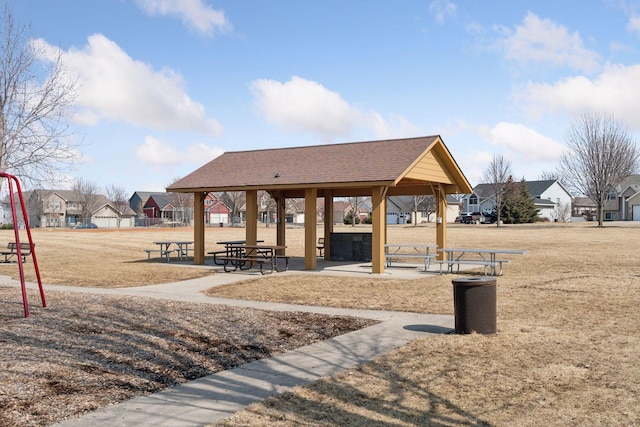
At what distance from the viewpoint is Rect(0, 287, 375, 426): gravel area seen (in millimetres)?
5867

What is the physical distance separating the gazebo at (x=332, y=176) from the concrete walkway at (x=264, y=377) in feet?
22.5

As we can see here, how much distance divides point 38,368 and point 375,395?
3819mm

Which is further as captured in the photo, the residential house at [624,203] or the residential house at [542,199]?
the residential house at [542,199]

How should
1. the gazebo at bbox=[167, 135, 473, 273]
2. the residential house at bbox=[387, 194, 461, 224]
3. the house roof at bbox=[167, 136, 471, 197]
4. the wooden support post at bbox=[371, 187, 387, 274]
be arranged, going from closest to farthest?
the wooden support post at bbox=[371, 187, 387, 274]
the gazebo at bbox=[167, 135, 473, 273]
the house roof at bbox=[167, 136, 471, 197]
the residential house at bbox=[387, 194, 461, 224]

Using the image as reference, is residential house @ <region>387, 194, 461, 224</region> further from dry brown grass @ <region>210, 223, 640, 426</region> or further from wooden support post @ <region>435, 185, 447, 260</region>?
dry brown grass @ <region>210, 223, 640, 426</region>

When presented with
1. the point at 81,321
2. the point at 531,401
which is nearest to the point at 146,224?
the point at 81,321

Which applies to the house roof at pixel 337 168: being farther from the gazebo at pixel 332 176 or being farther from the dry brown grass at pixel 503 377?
the dry brown grass at pixel 503 377

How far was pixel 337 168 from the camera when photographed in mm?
19000

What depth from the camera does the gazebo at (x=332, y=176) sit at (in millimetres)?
17516

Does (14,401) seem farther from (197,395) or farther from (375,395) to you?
(375,395)

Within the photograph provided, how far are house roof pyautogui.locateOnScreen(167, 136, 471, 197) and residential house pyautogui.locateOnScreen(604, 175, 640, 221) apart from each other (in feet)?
231

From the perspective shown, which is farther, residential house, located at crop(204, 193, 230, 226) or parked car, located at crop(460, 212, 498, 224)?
residential house, located at crop(204, 193, 230, 226)

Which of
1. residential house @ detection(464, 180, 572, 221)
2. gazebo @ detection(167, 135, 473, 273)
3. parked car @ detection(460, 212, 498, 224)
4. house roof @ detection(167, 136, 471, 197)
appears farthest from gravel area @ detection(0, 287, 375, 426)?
residential house @ detection(464, 180, 572, 221)

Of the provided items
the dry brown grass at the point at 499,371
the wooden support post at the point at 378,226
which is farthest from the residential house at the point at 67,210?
the dry brown grass at the point at 499,371
